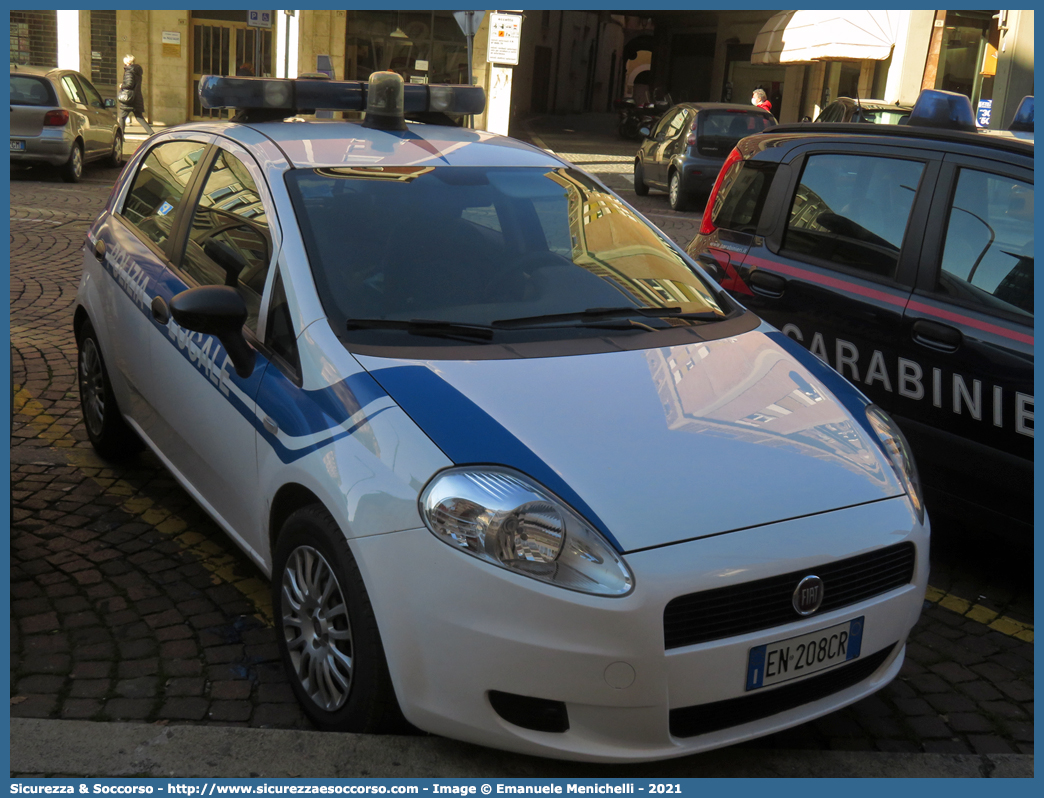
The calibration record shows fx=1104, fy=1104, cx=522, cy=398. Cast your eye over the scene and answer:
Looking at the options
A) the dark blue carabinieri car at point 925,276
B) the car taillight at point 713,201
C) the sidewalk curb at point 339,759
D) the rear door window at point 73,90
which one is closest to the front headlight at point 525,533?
the sidewalk curb at point 339,759

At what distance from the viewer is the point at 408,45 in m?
28.8

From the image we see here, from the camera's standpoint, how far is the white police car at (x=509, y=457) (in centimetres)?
253

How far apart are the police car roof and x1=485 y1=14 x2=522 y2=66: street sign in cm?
1523

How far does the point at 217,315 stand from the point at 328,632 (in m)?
0.99

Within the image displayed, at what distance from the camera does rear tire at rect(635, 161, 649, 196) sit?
1709 centimetres

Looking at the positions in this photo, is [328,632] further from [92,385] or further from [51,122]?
[51,122]

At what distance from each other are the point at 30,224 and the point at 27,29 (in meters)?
16.8

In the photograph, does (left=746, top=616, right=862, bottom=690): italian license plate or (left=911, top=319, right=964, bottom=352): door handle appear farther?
(left=911, top=319, right=964, bottom=352): door handle

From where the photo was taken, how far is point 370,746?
272cm

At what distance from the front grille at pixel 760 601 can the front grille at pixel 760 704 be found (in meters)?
0.18

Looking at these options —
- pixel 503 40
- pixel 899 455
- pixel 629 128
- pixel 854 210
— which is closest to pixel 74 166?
pixel 503 40

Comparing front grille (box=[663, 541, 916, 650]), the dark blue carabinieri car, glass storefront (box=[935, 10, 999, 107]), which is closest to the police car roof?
the dark blue carabinieri car

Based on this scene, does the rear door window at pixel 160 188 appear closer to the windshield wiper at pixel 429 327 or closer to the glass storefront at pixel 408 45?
the windshield wiper at pixel 429 327

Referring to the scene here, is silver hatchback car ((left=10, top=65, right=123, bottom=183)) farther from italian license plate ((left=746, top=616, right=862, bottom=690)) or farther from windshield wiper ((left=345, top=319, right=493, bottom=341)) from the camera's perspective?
italian license plate ((left=746, top=616, right=862, bottom=690))
